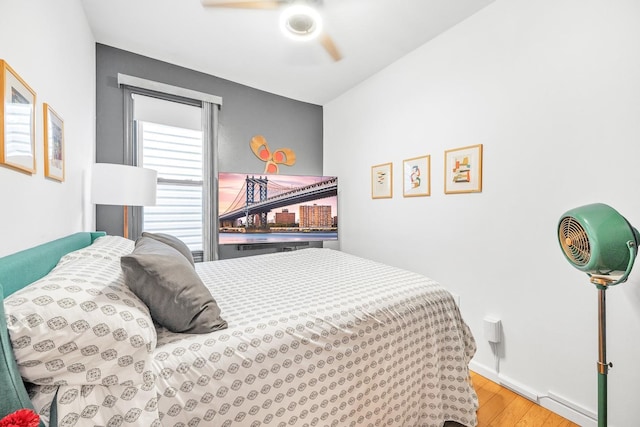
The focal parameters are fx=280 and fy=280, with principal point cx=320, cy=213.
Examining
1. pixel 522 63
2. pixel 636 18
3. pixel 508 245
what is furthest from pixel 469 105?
pixel 508 245

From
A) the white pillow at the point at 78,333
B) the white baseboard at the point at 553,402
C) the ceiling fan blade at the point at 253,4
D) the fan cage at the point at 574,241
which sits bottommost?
the white baseboard at the point at 553,402

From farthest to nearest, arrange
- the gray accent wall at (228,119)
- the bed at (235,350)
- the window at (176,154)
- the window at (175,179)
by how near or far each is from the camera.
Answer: the window at (175,179), the window at (176,154), the gray accent wall at (228,119), the bed at (235,350)

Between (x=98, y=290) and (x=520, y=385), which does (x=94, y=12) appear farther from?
(x=520, y=385)

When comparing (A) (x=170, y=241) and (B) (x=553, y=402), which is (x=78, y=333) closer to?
(A) (x=170, y=241)

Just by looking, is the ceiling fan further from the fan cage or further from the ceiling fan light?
the fan cage

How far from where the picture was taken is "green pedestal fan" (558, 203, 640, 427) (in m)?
1.11

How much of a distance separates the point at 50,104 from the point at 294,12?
151 cm

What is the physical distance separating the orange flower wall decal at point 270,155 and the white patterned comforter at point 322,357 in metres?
2.12

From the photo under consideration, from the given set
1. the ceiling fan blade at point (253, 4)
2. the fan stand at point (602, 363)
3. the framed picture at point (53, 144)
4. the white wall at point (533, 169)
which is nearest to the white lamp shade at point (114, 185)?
the framed picture at point (53, 144)

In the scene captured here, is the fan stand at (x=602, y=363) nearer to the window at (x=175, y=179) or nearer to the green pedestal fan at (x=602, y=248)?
the green pedestal fan at (x=602, y=248)

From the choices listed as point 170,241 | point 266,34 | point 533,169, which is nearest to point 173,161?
point 266,34

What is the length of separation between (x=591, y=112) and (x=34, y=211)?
3.00 metres

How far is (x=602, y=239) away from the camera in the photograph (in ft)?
3.67

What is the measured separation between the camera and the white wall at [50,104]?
3.72ft
